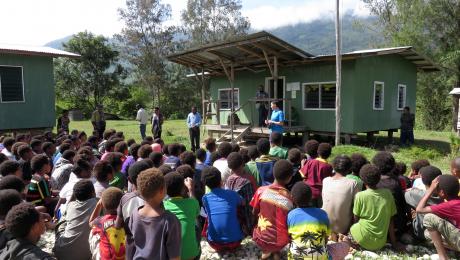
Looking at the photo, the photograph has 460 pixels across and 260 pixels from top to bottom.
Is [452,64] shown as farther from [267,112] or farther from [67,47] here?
[67,47]

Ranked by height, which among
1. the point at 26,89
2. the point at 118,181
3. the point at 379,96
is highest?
the point at 26,89

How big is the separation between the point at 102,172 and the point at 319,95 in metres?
10.3

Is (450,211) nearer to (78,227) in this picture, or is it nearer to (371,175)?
(371,175)

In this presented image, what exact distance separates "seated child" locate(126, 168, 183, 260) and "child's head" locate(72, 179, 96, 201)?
1.17 meters

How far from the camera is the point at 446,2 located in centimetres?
2055

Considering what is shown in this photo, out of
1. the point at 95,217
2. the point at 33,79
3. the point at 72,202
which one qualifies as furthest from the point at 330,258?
the point at 33,79

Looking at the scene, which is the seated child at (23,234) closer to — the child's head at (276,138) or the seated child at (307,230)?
the seated child at (307,230)

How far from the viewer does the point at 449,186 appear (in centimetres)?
357

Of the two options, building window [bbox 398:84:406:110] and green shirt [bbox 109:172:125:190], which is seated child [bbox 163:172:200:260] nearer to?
green shirt [bbox 109:172:125:190]

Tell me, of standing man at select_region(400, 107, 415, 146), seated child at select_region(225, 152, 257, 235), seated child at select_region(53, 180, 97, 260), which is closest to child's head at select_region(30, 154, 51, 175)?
seated child at select_region(53, 180, 97, 260)

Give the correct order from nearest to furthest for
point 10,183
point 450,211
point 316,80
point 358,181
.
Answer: point 450,211, point 10,183, point 358,181, point 316,80

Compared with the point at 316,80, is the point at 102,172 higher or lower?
lower

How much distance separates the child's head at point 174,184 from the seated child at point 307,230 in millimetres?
1069

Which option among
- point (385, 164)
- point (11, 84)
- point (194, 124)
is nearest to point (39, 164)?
point (385, 164)
